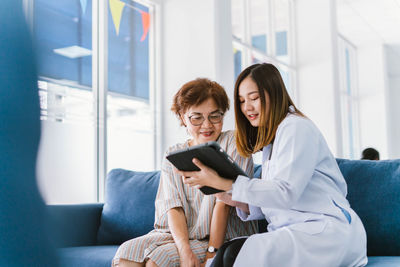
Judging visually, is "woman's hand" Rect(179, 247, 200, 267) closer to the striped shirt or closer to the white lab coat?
the striped shirt

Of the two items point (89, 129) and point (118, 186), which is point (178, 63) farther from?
point (118, 186)

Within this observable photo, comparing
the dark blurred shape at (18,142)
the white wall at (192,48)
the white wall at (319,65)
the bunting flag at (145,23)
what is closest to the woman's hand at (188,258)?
the dark blurred shape at (18,142)

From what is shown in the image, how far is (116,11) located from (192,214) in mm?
2124

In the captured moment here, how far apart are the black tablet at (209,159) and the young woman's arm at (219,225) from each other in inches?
10.4

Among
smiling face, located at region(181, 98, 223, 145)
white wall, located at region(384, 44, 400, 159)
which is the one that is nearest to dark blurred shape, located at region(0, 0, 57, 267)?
smiling face, located at region(181, 98, 223, 145)

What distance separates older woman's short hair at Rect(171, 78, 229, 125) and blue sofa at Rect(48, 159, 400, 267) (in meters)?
0.45

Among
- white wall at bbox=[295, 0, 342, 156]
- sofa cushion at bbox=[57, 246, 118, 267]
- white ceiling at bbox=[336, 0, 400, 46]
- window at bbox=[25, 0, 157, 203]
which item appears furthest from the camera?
white ceiling at bbox=[336, 0, 400, 46]

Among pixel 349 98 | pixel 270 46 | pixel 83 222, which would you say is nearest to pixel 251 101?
pixel 83 222

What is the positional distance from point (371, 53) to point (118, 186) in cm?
805

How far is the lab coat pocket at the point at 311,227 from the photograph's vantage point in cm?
134

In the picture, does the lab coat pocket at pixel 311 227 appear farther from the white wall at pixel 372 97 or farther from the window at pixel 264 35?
the white wall at pixel 372 97

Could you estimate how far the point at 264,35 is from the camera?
5555mm

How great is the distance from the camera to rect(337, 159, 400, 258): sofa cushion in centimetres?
188

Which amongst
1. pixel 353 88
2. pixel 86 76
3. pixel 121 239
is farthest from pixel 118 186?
pixel 353 88
